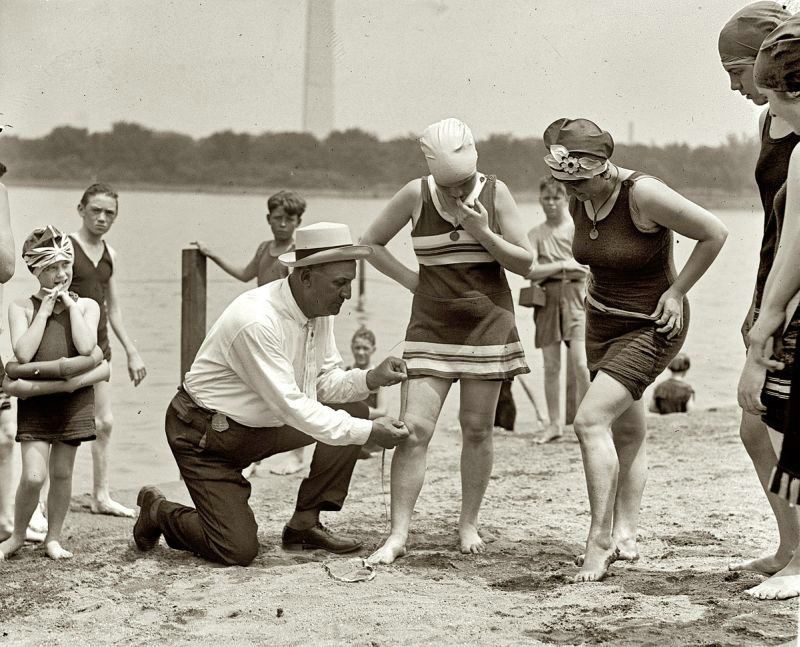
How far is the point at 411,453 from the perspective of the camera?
4773 millimetres

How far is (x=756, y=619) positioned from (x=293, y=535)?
211cm

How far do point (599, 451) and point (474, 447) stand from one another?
731 millimetres

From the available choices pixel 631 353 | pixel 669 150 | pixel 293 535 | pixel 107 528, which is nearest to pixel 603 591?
pixel 631 353

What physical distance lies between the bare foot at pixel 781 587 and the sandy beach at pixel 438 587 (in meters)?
0.05

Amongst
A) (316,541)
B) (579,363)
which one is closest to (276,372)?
(316,541)

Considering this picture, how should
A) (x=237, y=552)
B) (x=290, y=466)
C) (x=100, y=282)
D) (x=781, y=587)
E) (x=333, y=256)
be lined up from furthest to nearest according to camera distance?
1. (x=290, y=466)
2. (x=100, y=282)
3. (x=237, y=552)
4. (x=333, y=256)
5. (x=781, y=587)

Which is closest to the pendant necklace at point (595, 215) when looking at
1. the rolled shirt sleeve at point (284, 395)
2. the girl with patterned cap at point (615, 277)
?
the girl with patterned cap at point (615, 277)

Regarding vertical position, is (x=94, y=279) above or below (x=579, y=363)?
above

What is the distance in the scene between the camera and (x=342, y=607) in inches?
161

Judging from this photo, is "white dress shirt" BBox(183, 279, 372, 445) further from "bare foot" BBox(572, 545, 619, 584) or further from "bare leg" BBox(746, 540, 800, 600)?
"bare leg" BBox(746, 540, 800, 600)

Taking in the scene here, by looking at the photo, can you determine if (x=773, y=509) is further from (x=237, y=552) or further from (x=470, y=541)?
(x=237, y=552)

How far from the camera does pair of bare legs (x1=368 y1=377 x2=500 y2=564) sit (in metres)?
4.77

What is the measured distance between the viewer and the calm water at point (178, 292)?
11039 mm

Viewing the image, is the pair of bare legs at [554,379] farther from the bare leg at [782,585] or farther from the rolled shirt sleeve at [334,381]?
the bare leg at [782,585]
